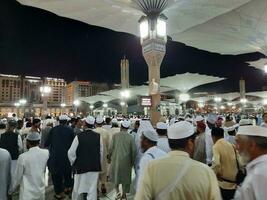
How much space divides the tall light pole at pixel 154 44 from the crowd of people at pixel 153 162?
7.69 m

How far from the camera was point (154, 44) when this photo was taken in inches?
637

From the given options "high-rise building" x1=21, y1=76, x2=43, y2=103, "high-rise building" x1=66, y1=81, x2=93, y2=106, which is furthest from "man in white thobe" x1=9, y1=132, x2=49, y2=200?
"high-rise building" x1=66, y1=81, x2=93, y2=106

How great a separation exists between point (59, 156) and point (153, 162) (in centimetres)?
465

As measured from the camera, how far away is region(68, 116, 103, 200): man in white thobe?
221 inches

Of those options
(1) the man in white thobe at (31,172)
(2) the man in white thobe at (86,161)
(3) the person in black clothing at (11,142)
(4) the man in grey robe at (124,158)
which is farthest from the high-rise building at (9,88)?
(1) the man in white thobe at (31,172)

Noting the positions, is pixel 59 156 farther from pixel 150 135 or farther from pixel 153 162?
pixel 153 162

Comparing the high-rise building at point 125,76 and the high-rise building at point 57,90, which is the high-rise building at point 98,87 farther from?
the high-rise building at point 125,76

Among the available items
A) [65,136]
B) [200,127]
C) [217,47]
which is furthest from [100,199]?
[217,47]

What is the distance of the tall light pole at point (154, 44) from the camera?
16.1 meters

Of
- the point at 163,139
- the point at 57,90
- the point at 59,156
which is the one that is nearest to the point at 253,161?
the point at 163,139

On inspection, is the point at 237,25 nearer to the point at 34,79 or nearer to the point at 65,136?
the point at 65,136

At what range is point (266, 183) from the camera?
6.31 feet

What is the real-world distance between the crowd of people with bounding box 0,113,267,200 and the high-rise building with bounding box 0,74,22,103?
97869mm

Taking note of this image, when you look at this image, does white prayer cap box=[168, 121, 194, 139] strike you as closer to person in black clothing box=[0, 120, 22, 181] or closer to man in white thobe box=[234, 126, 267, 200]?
man in white thobe box=[234, 126, 267, 200]
